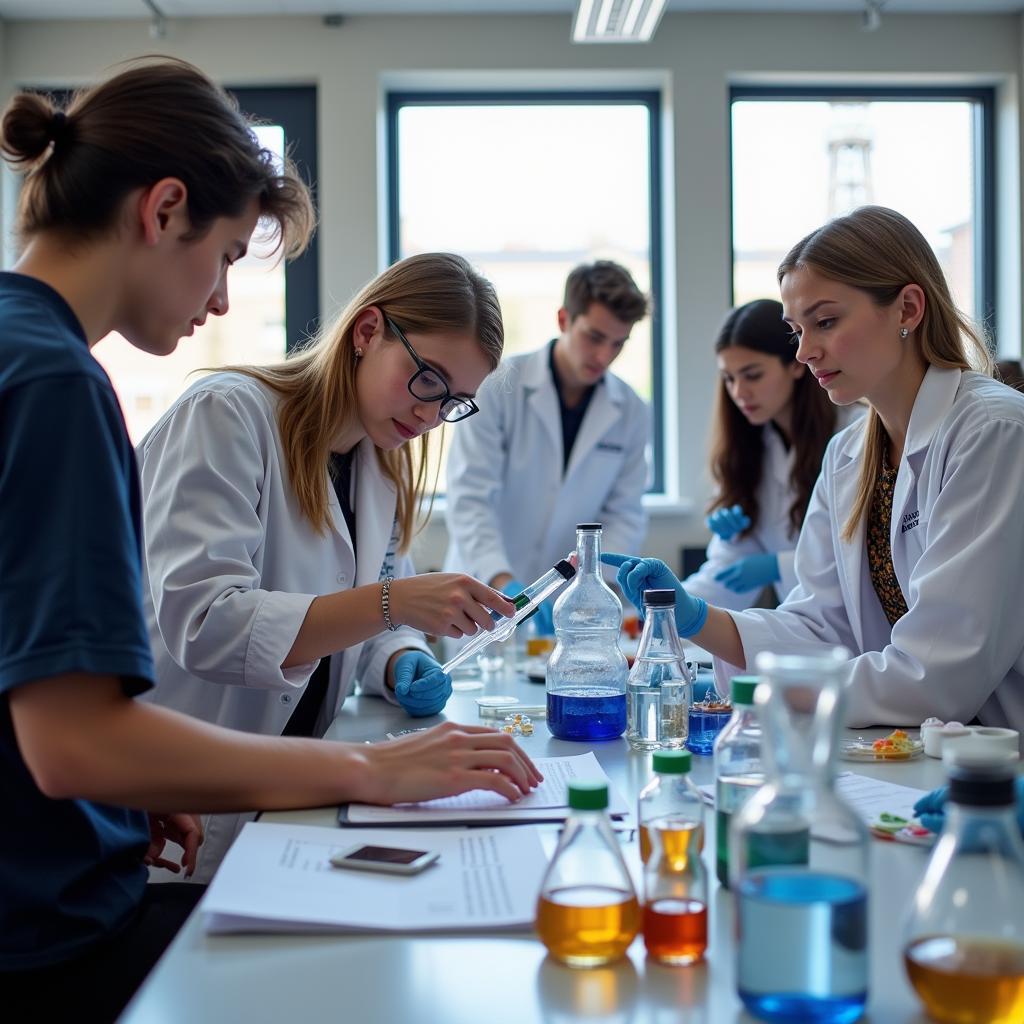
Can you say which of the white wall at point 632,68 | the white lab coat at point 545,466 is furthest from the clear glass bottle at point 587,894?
the white wall at point 632,68

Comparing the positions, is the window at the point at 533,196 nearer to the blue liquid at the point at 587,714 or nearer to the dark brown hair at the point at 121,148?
the blue liquid at the point at 587,714

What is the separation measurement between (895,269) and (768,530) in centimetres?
146

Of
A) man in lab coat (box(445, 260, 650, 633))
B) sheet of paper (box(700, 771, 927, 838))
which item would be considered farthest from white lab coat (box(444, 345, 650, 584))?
sheet of paper (box(700, 771, 927, 838))

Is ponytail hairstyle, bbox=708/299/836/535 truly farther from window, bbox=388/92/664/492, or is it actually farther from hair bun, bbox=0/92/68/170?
hair bun, bbox=0/92/68/170

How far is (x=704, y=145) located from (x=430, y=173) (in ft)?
3.67

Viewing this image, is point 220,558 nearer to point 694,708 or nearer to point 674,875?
point 694,708

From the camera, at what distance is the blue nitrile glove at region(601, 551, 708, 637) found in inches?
67.7

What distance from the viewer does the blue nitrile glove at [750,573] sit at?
118 inches

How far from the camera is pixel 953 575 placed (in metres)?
1.56

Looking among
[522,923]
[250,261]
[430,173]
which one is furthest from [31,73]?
[522,923]

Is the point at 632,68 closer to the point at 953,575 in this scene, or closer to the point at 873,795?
the point at 953,575

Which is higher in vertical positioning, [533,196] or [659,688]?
[533,196]

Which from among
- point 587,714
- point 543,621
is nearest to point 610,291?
point 543,621

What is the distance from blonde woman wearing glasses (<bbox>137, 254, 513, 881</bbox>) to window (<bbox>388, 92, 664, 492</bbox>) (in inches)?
107
